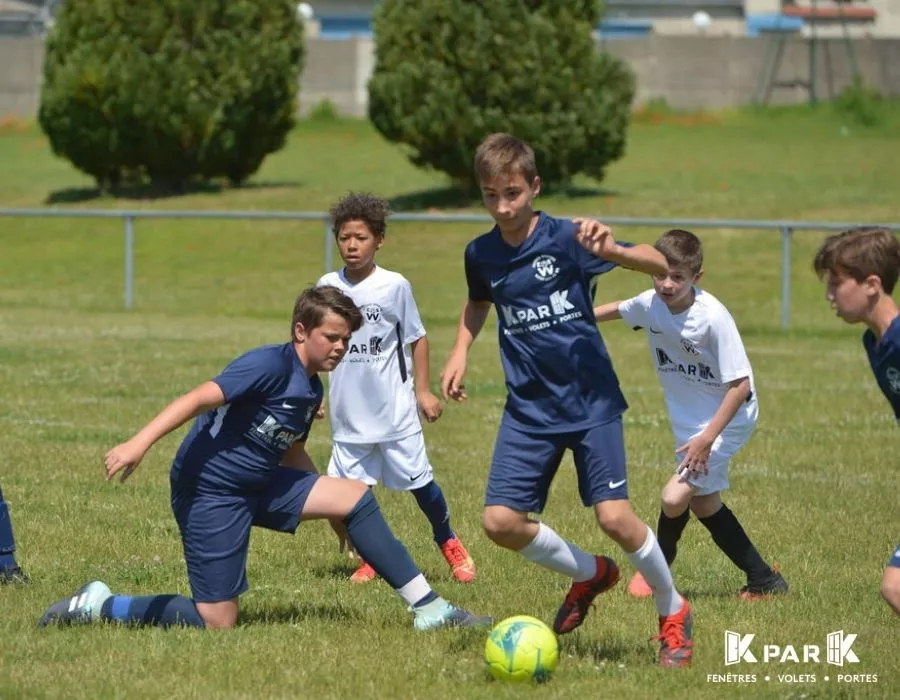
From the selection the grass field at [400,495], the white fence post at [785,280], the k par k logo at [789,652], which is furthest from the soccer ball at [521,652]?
the white fence post at [785,280]

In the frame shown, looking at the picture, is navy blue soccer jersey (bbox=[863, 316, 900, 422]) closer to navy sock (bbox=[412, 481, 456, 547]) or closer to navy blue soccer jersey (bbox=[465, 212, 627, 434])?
navy blue soccer jersey (bbox=[465, 212, 627, 434])

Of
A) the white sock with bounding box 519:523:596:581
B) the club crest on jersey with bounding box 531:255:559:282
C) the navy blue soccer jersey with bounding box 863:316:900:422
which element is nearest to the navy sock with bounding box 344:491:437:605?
the white sock with bounding box 519:523:596:581

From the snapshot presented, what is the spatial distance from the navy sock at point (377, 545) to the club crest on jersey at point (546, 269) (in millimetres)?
1222

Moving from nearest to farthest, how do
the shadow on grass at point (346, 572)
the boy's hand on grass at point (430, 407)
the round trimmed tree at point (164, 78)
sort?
the boy's hand on grass at point (430, 407) → the shadow on grass at point (346, 572) → the round trimmed tree at point (164, 78)

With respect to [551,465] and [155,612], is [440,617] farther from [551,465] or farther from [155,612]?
[155,612]

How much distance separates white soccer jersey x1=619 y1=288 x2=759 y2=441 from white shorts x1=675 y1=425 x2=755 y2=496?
0.03 metres

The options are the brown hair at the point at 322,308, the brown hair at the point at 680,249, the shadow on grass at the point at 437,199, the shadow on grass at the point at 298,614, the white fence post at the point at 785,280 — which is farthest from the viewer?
the shadow on grass at the point at 437,199

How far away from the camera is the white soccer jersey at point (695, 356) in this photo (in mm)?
6801

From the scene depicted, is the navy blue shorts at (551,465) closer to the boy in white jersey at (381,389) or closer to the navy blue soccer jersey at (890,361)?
the navy blue soccer jersey at (890,361)

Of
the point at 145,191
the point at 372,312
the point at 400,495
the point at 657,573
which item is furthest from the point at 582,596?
the point at 145,191

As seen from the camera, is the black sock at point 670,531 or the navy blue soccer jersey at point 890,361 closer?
the navy blue soccer jersey at point 890,361

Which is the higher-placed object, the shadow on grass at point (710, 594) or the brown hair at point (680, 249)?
the brown hair at point (680, 249)

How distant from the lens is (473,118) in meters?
25.8

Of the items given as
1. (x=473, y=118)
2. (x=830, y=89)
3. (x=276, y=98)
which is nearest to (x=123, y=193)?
(x=276, y=98)
